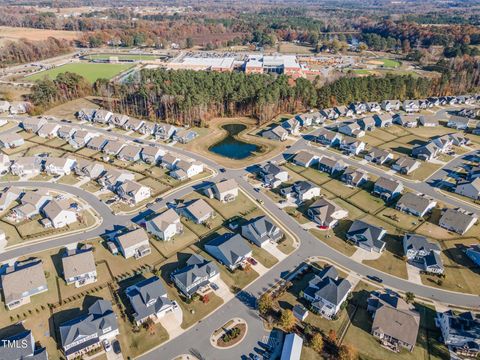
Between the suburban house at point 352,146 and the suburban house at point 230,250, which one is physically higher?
the suburban house at point 352,146

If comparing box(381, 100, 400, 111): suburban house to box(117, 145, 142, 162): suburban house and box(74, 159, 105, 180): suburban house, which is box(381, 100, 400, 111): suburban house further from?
box(74, 159, 105, 180): suburban house

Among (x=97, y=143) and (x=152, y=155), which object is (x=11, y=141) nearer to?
(x=97, y=143)

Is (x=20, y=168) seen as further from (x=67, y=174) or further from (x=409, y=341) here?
(x=409, y=341)

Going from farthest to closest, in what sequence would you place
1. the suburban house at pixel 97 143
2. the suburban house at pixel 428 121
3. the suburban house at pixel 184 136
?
the suburban house at pixel 428 121
the suburban house at pixel 184 136
the suburban house at pixel 97 143

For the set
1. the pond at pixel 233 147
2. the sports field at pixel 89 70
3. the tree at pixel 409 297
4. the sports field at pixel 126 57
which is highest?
the sports field at pixel 126 57

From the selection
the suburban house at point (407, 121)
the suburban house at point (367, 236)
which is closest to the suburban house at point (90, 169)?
→ the suburban house at point (367, 236)

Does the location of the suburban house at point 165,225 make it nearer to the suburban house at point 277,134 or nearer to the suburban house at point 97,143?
the suburban house at point 97,143
